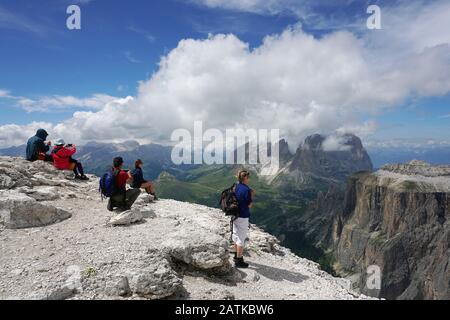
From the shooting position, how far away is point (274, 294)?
15094 mm

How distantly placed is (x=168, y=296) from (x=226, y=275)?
3729mm

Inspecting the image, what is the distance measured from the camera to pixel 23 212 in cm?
1850

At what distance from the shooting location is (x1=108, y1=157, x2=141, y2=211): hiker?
20.4 m

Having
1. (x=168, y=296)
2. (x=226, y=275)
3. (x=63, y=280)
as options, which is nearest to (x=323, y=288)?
(x=226, y=275)

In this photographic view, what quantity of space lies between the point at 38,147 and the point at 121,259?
64.5 ft

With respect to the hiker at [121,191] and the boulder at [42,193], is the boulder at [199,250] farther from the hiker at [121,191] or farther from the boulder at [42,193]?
the boulder at [42,193]

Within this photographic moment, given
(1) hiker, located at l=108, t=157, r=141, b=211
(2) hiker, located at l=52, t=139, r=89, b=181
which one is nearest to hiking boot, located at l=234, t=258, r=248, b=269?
(1) hiker, located at l=108, t=157, r=141, b=211

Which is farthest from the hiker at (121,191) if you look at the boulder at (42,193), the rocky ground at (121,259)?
the boulder at (42,193)

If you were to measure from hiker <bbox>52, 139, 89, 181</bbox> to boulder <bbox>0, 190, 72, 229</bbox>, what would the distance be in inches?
397

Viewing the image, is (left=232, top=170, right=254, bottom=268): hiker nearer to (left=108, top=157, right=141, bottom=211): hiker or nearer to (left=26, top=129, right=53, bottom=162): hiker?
(left=108, top=157, right=141, bottom=211): hiker

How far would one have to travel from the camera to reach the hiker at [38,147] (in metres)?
29.6

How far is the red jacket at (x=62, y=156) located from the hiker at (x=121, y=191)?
10.0 metres
